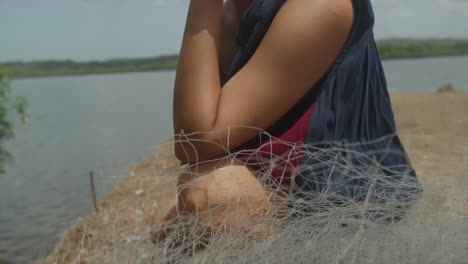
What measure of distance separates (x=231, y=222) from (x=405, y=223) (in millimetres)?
355

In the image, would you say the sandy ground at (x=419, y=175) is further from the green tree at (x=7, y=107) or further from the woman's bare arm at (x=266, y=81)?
the green tree at (x=7, y=107)

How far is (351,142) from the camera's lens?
1313 millimetres

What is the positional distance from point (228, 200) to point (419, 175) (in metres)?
0.97

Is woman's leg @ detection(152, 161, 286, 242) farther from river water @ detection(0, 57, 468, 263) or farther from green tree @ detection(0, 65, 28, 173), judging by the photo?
green tree @ detection(0, 65, 28, 173)

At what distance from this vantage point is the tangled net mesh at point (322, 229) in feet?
3.34

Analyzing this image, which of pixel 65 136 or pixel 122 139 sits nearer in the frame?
pixel 122 139

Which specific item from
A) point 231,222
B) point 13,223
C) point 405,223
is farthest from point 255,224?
point 13,223

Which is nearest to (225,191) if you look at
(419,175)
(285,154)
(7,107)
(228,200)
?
(228,200)

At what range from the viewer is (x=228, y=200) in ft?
3.79

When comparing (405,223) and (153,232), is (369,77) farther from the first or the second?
(153,232)

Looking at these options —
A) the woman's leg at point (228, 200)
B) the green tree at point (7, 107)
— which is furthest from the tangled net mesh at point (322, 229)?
the green tree at point (7, 107)

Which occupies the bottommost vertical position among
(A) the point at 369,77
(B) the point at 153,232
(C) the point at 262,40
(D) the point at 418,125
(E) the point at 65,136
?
(E) the point at 65,136

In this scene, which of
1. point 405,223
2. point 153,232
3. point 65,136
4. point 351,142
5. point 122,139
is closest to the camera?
point 405,223

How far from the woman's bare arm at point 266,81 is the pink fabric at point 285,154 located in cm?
5
